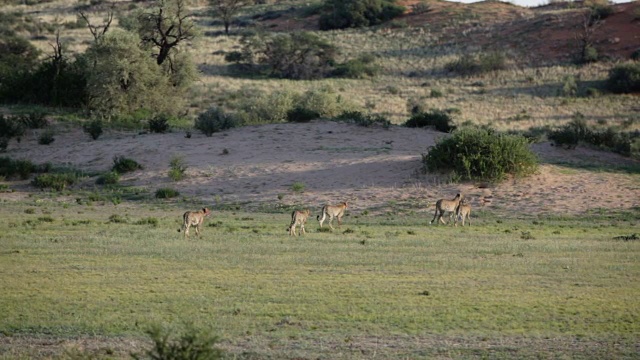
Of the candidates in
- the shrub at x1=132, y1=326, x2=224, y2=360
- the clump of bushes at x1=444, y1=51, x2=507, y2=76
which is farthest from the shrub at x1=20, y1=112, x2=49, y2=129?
the shrub at x1=132, y1=326, x2=224, y2=360

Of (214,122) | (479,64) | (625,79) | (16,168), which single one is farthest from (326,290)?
(479,64)

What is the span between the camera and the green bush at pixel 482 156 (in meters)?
30.6

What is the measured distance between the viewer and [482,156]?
30.6 metres

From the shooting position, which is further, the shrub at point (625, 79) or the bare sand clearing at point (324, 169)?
the shrub at point (625, 79)

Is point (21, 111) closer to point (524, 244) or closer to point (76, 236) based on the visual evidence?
point (76, 236)

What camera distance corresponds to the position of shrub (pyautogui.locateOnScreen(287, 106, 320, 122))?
40.0 metres

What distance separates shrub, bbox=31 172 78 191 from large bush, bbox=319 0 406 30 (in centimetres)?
6237

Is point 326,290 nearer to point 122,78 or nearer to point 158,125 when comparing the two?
point 158,125

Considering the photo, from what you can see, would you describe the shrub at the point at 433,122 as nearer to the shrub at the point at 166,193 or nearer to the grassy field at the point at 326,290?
the shrub at the point at 166,193

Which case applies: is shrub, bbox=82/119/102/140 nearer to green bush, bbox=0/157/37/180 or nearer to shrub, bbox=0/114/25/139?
shrub, bbox=0/114/25/139

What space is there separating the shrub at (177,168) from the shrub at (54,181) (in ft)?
12.1

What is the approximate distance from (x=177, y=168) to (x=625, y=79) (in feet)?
114

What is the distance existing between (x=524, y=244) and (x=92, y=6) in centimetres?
9865

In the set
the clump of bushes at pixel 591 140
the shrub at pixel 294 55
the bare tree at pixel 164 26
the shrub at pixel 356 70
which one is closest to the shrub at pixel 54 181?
the bare tree at pixel 164 26
